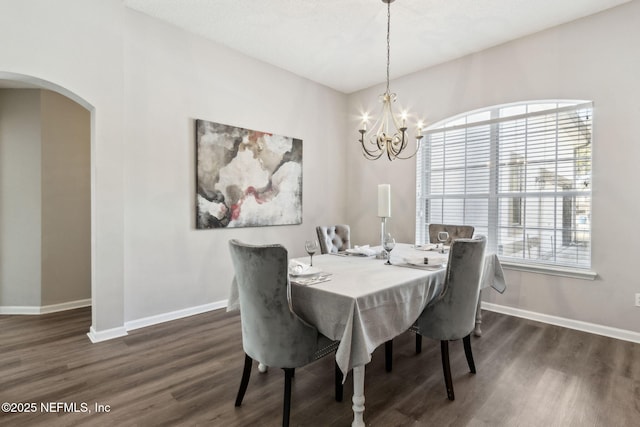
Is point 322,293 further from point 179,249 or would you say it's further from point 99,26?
point 99,26

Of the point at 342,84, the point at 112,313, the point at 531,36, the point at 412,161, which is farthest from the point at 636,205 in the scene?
the point at 112,313

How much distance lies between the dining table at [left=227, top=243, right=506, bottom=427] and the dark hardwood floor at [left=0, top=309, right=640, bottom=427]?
492 millimetres

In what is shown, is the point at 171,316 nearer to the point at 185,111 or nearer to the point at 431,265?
the point at 185,111

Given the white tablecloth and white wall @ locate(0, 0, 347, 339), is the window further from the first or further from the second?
white wall @ locate(0, 0, 347, 339)

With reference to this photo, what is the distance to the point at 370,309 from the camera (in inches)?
67.9

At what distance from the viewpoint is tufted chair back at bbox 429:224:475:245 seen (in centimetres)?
338

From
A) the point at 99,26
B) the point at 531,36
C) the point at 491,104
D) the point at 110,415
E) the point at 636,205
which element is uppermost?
the point at 531,36

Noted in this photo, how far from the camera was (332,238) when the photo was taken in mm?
3504

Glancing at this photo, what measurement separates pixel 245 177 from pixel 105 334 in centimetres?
211

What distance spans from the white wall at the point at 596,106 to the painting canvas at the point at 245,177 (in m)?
2.40

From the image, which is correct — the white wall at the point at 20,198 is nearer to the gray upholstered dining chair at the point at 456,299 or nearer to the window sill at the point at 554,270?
the gray upholstered dining chair at the point at 456,299

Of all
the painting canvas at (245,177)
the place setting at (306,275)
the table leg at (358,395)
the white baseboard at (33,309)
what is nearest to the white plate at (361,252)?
the place setting at (306,275)

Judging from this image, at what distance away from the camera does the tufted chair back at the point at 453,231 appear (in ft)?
11.1

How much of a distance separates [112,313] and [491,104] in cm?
454
